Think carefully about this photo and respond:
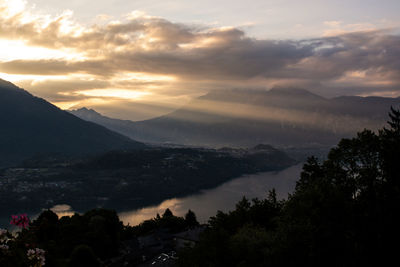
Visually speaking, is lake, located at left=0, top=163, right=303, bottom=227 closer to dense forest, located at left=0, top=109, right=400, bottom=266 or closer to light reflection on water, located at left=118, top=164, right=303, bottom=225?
light reflection on water, located at left=118, top=164, right=303, bottom=225

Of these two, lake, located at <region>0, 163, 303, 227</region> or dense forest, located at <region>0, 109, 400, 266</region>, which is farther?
lake, located at <region>0, 163, 303, 227</region>

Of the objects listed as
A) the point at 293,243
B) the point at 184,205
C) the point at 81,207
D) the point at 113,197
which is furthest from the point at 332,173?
the point at 113,197

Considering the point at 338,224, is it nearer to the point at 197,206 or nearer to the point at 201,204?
the point at 197,206

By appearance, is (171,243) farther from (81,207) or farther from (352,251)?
(81,207)

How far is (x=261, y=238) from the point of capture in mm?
28625

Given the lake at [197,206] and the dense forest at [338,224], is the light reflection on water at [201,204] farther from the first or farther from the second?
the dense forest at [338,224]

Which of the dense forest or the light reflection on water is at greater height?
the dense forest

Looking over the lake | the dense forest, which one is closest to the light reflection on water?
the lake

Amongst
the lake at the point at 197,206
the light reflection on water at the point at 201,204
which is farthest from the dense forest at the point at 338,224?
the light reflection on water at the point at 201,204

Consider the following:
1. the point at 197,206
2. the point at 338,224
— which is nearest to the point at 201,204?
the point at 197,206

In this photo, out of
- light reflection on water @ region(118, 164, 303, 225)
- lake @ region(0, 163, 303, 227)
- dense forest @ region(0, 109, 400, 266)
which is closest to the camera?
dense forest @ region(0, 109, 400, 266)

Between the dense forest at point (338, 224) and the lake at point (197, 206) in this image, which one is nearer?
the dense forest at point (338, 224)

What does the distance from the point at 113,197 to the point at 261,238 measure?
174301 mm

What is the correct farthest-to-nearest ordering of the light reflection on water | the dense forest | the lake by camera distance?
the light reflection on water, the lake, the dense forest
